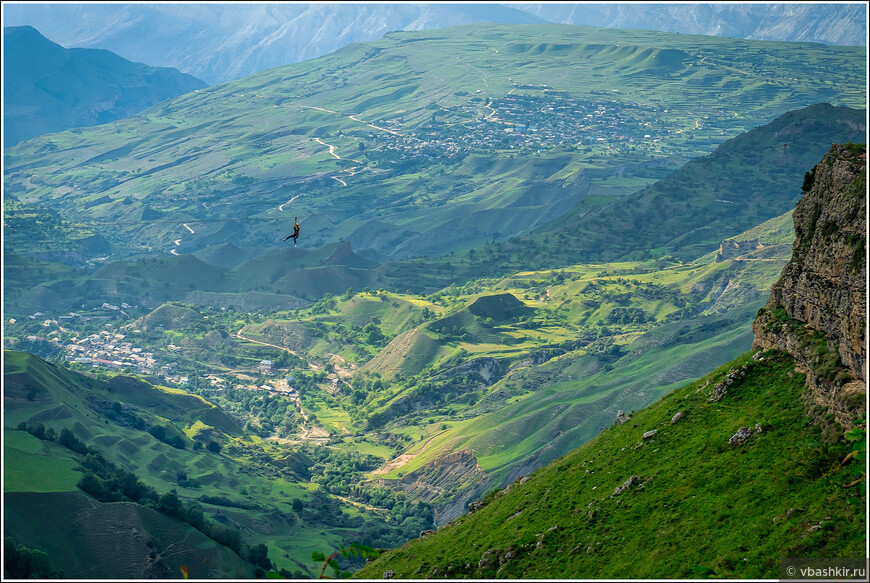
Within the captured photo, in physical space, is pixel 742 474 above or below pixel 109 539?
above

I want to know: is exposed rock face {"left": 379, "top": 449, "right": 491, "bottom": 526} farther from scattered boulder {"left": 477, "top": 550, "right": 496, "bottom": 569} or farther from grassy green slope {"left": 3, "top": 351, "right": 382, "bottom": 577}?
scattered boulder {"left": 477, "top": 550, "right": 496, "bottom": 569}

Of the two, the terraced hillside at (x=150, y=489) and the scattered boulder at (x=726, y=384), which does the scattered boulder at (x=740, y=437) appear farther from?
the terraced hillside at (x=150, y=489)

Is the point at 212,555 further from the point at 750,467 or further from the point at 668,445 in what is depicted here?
the point at 750,467

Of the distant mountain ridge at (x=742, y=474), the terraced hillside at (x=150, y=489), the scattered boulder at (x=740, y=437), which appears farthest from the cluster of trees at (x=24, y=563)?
the scattered boulder at (x=740, y=437)

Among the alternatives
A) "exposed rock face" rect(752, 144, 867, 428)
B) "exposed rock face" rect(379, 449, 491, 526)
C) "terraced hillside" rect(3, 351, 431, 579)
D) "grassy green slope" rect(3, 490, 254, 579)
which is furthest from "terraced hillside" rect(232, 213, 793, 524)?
"exposed rock face" rect(752, 144, 867, 428)

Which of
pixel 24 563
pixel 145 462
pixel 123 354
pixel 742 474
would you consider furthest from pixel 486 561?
pixel 123 354

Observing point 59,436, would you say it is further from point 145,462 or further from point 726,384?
point 726,384
